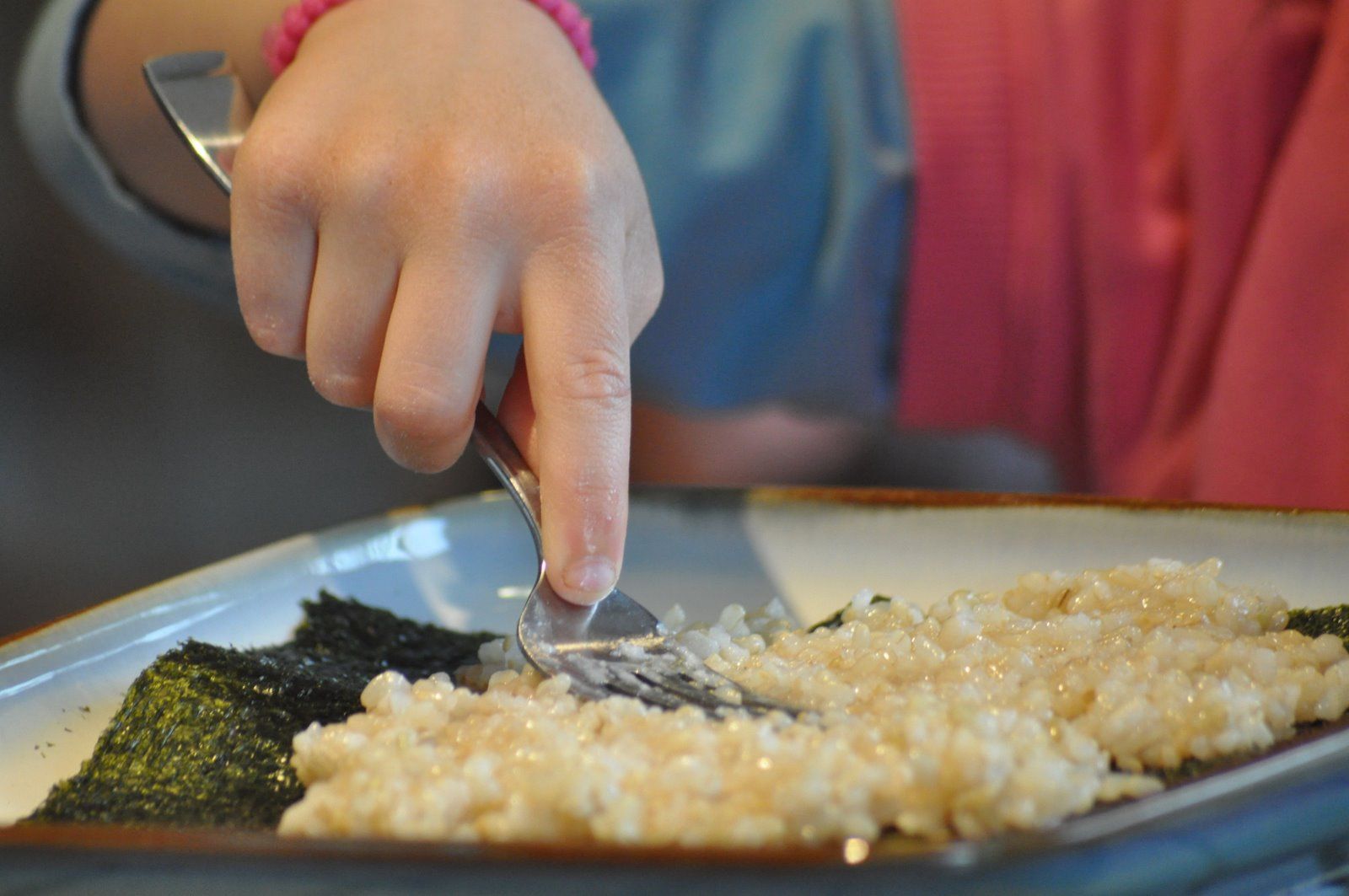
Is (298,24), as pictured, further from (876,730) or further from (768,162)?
(876,730)

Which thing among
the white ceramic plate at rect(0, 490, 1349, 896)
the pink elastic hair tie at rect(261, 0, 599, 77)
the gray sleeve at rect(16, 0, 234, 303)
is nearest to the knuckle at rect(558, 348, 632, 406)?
the white ceramic plate at rect(0, 490, 1349, 896)

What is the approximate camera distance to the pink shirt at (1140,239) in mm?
1098

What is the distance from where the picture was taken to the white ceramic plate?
702 millimetres

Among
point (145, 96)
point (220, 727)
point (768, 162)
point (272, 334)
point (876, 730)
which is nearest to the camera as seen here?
point (876, 730)

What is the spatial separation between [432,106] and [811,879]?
556mm

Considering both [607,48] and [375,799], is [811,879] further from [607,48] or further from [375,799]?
[607,48]

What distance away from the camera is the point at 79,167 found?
122 cm

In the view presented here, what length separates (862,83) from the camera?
1352mm

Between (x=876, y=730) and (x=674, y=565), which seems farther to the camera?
(x=674, y=565)

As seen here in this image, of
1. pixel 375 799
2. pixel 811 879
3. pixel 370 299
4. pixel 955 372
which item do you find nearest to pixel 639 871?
pixel 811 879

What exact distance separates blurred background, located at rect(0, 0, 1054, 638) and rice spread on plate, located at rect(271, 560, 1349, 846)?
1627mm

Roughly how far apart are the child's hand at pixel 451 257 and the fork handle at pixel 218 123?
0.02 m

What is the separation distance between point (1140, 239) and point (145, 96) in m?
1.10

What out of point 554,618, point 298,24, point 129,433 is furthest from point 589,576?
point 129,433
